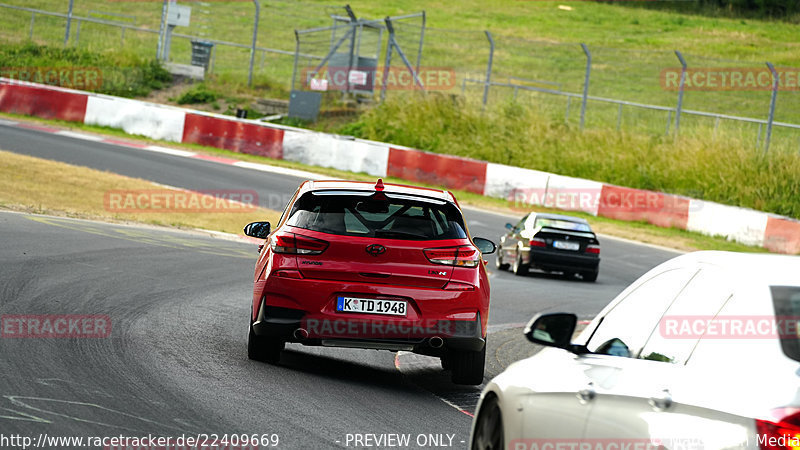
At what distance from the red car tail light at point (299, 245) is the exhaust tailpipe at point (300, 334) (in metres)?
0.57

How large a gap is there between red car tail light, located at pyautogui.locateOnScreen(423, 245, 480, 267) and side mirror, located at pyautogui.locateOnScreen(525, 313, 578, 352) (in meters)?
3.86

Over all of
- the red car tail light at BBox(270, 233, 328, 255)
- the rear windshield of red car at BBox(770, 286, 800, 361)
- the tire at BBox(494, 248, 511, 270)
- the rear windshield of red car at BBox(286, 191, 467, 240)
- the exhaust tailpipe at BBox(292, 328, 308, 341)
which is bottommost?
the tire at BBox(494, 248, 511, 270)

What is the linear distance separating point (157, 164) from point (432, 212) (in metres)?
18.6

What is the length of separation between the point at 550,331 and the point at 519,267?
→ 15.3m

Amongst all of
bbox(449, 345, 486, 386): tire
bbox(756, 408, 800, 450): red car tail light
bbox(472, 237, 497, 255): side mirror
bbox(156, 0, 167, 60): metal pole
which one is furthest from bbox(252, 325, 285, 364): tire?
bbox(156, 0, 167, 60): metal pole

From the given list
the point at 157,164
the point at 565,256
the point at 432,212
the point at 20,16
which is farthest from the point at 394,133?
the point at 432,212

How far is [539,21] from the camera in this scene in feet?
225

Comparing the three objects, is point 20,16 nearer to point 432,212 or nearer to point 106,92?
point 106,92

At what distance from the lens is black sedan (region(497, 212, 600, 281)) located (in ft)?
62.9

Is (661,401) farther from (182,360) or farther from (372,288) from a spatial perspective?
(182,360)

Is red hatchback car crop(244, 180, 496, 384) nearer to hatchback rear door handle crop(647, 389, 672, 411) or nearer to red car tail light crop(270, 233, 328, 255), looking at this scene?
red car tail light crop(270, 233, 328, 255)

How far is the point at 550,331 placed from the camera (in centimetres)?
438

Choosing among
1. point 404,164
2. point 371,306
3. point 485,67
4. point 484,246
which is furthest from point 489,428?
point 485,67

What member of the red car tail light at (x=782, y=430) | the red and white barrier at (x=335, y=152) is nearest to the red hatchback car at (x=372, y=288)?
the red car tail light at (x=782, y=430)
